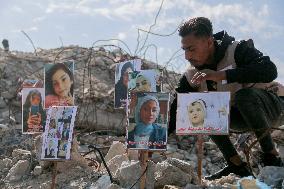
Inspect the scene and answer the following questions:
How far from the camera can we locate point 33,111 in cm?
405

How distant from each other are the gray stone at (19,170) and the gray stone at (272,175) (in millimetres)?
1677

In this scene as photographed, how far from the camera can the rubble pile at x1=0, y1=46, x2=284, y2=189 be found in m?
2.91

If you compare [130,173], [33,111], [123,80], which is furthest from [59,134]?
[123,80]

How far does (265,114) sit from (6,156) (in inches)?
87.2

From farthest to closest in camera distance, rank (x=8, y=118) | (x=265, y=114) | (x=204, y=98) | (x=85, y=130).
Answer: (x=8, y=118) → (x=85, y=130) → (x=265, y=114) → (x=204, y=98)

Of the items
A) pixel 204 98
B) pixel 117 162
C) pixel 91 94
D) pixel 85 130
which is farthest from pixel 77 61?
pixel 204 98

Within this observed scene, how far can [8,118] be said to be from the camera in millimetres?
5906

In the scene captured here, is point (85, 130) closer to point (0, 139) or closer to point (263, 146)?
point (0, 139)

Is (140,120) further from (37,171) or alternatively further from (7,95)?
(7,95)

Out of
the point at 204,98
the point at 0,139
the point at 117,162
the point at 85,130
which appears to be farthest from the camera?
the point at 85,130

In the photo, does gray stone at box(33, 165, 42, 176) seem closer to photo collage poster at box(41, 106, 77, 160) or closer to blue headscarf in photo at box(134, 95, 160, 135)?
photo collage poster at box(41, 106, 77, 160)

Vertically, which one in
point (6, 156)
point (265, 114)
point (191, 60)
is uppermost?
point (191, 60)

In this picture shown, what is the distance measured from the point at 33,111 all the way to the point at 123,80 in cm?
86

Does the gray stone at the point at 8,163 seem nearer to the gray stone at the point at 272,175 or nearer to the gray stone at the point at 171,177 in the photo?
the gray stone at the point at 171,177
